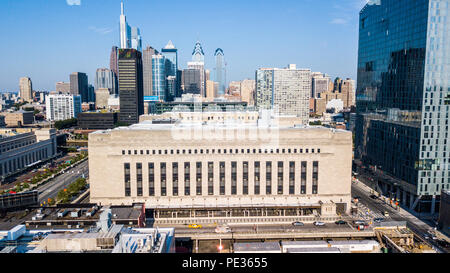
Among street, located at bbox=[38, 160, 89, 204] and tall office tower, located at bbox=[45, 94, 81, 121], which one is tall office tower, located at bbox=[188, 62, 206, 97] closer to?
street, located at bbox=[38, 160, 89, 204]

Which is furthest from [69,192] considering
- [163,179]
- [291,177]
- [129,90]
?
[129,90]

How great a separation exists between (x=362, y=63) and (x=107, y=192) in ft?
119

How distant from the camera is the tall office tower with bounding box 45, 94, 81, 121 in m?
102

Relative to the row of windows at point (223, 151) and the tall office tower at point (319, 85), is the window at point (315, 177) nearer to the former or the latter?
the row of windows at point (223, 151)

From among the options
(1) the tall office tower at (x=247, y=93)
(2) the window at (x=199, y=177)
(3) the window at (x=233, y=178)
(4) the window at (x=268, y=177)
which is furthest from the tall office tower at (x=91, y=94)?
(4) the window at (x=268, y=177)

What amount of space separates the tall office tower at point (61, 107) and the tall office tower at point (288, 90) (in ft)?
196

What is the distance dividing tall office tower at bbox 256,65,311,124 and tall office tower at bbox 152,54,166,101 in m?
42.0

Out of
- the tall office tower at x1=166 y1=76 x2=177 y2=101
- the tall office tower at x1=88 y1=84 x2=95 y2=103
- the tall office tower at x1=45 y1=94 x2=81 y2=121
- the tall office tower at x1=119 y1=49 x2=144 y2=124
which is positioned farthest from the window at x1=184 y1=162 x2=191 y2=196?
the tall office tower at x1=88 y1=84 x2=95 y2=103

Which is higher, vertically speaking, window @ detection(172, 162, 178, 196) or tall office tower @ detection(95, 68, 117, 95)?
tall office tower @ detection(95, 68, 117, 95)

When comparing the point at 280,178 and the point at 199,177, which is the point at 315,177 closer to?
the point at 280,178

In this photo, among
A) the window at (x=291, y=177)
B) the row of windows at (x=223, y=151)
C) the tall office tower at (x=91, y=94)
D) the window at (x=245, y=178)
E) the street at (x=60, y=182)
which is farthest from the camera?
the tall office tower at (x=91, y=94)

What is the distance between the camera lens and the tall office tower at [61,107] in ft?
336
